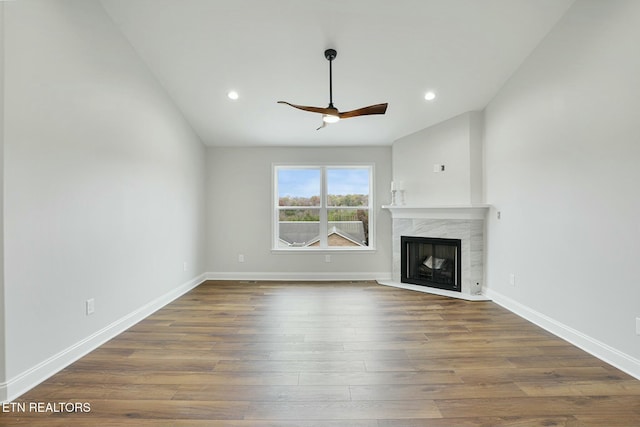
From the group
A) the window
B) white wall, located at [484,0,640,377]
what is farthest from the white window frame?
white wall, located at [484,0,640,377]

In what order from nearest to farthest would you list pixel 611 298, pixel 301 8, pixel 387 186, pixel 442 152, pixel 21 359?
1. pixel 21 359
2. pixel 611 298
3. pixel 301 8
4. pixel 442 152
5. pixel 387 186

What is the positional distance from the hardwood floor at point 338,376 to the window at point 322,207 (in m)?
Answer: 2.03

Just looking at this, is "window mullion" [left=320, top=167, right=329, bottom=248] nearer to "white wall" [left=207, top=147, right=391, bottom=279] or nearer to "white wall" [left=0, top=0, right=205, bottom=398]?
"white wall" [left=207, top=147, right=391, bottom=279]

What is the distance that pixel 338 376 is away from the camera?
210 cm

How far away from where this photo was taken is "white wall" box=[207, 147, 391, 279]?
5.19 metres

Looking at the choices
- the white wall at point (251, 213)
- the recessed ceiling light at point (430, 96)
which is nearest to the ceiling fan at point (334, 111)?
the recessed ceiling light at point (430, 96)

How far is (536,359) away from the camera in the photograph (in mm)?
2361

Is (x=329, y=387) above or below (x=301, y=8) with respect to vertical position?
below

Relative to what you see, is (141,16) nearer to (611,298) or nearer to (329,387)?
(329,387)

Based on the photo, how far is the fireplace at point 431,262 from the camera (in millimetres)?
4398

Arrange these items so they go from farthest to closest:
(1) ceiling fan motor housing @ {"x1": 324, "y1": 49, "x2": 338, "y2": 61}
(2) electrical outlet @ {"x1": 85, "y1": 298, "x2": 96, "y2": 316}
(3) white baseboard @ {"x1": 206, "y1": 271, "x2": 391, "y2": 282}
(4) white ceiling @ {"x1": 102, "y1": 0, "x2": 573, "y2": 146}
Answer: (3) white baseboard @ {"x1": 206, "y1": 271, "x2": 391, "y2": 282}
(1) ceiling fan motor housing @ {"x1": 324, "y1": 49, "x2": 338, "y2": 61}
(4) white ceiling @ {"x1": 102, "y1": 0, "x2": 573, "y2": 146}
(2) electrical outlet @ {"x1": 85, "y1": 298, "x2": 96, "y2": 316}

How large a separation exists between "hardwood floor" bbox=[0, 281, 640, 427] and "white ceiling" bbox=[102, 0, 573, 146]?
2.77 meters

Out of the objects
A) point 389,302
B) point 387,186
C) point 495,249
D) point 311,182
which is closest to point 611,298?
point 495,249

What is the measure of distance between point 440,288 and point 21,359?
15.1ft
